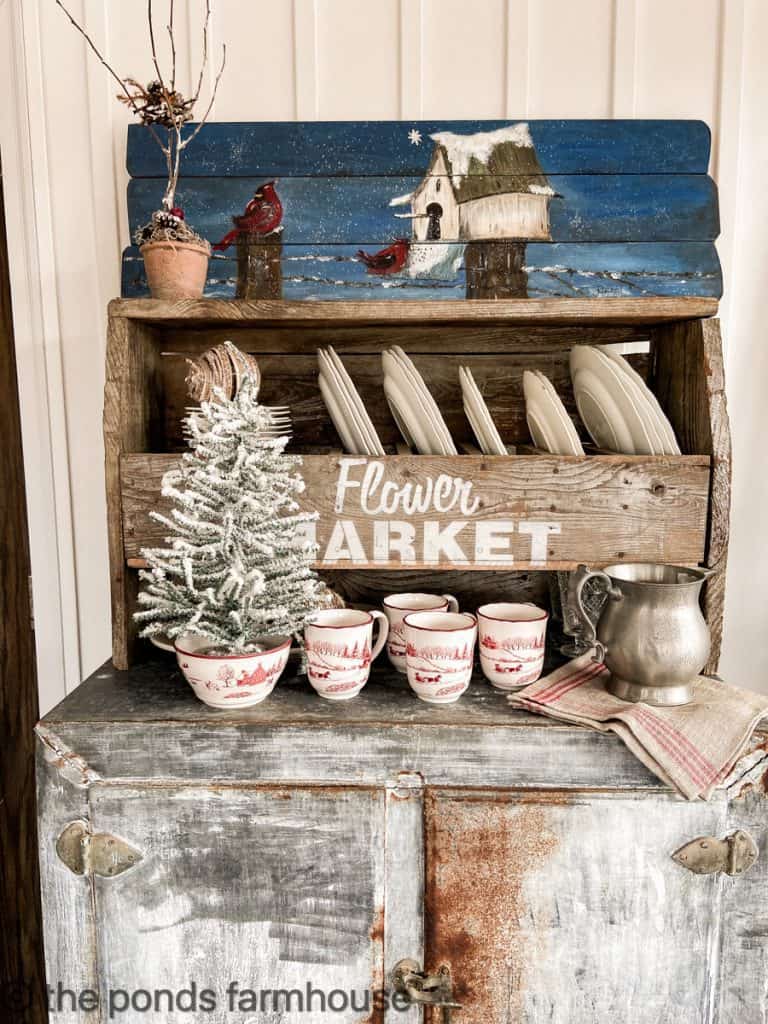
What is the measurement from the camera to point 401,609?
4.00 feet

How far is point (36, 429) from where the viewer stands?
1527mm

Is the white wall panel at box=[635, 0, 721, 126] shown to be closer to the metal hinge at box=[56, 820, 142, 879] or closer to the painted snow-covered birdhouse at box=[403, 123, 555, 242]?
the painted snow-covered birdhouse at box=[403, 123, 555, 242]

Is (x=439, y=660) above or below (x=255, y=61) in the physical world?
below

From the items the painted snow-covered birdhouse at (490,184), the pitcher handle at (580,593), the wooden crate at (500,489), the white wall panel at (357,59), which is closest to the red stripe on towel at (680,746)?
the pitcher handle at (580,593)

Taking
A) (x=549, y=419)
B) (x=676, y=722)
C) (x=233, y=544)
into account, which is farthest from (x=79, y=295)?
(x=676, y=722)

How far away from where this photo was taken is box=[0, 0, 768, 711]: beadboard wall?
4.59 feet

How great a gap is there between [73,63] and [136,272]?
445 millimetres

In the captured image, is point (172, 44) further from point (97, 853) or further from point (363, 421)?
point (97, 853)

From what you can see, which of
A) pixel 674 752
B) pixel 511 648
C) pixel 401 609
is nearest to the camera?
pixel 674 752

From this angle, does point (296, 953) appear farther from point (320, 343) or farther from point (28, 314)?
point (28, 314)

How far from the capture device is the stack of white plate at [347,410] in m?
1.21

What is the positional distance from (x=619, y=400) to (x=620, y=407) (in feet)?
0.04

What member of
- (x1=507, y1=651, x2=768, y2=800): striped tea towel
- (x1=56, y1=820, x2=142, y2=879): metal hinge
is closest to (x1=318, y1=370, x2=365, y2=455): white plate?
(x1=507, y1=651, x2=768, y2=800): striped tea towel

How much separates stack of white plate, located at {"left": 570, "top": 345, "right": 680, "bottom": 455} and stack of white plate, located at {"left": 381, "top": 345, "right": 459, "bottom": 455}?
0.28 meters
